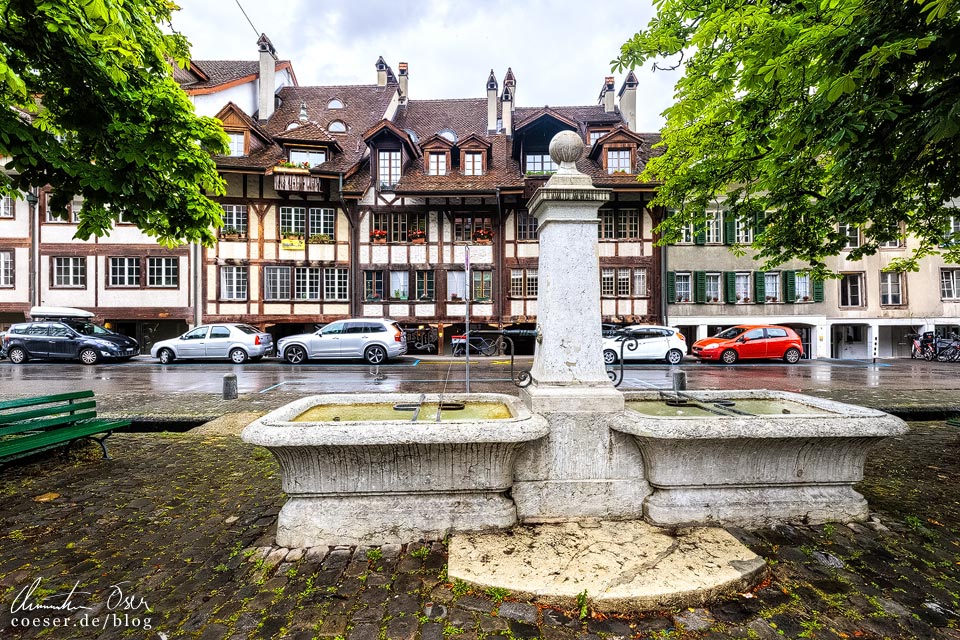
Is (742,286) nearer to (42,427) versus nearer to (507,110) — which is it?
(507,110)

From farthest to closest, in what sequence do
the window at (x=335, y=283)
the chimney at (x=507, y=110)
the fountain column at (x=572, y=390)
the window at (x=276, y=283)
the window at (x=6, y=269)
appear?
the chimney at (x=507, y=110), the window at (x=335, y=283), the window at (x=276, y=283), the window at (x=6, y=269), the fountain column at (x=572, y=390)

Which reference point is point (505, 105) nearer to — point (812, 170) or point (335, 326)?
point (335, 326)

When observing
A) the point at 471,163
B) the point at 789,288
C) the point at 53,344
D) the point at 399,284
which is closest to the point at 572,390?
the point at 399,284

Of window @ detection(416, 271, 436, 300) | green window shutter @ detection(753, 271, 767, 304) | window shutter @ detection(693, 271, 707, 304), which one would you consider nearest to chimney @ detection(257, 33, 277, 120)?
window @ detection(416, 271, 436, 300)

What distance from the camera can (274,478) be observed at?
14.8 feet

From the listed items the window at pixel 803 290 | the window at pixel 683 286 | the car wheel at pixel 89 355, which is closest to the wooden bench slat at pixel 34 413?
the car wheel at pixel 89 355

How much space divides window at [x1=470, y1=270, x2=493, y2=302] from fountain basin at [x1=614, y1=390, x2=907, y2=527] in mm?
18401

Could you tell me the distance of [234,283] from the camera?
21234 mm

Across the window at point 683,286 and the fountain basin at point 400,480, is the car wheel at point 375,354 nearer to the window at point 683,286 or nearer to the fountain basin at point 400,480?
the window at point 683,286

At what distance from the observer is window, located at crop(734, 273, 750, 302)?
877 inches

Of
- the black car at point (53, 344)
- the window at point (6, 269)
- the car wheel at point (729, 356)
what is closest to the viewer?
the black car at point (53, 344)

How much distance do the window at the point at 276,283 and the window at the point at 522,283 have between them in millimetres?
10355

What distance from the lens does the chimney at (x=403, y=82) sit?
1066 inches

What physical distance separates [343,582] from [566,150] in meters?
3.31
